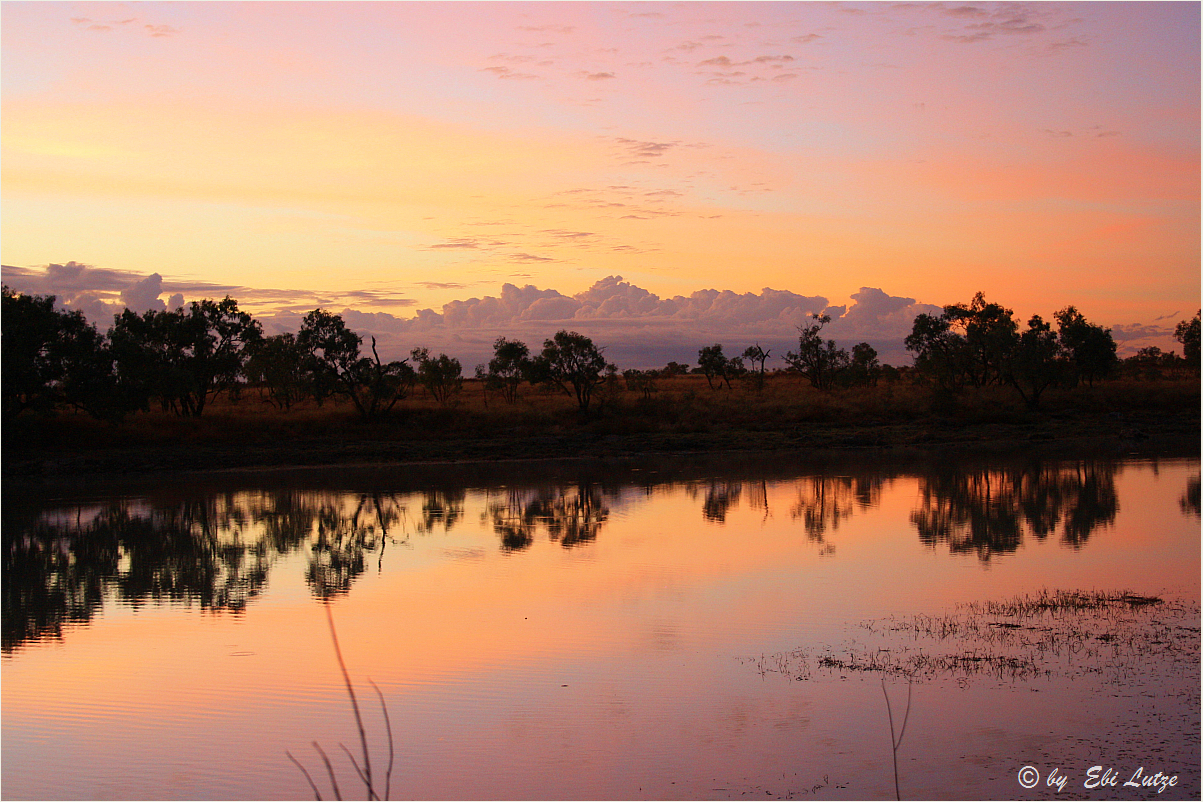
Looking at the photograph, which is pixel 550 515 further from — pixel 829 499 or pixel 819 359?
pixel 819 359

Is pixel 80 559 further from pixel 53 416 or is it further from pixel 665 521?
pixel 53 416

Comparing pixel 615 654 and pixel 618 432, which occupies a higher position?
pixel 618 432

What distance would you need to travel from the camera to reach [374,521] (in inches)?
805

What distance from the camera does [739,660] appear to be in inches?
362

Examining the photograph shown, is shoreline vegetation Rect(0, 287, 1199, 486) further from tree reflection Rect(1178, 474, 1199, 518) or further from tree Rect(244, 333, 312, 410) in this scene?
tree reflection Rect(1178, 474, 1199, 518)

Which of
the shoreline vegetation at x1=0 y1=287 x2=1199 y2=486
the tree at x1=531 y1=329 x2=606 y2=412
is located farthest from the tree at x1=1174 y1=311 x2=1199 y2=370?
the tree at x1=531 y1=329 x2=606 y2=412

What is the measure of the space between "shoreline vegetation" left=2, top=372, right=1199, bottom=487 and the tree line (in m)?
1.06

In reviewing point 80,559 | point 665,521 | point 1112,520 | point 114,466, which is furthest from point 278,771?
point 114,466

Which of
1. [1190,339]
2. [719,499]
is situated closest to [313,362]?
[719,499]

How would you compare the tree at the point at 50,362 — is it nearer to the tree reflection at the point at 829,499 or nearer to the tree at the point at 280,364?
the tree at the point at 280,364

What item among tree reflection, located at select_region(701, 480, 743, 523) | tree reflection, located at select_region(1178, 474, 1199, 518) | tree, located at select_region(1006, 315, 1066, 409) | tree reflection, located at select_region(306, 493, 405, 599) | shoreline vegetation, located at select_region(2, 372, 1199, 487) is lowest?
tree reflection, located at select_region(306, 493, 405, 599)

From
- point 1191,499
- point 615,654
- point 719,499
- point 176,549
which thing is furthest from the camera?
point 719,499

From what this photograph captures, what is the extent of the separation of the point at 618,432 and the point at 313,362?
1425 cm

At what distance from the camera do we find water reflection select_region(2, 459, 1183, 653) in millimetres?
14039
